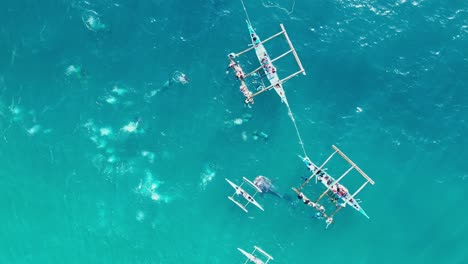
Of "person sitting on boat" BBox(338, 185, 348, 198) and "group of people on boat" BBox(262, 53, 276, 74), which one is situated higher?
"group of people on boat" BBox(262, 53, 276, 74)

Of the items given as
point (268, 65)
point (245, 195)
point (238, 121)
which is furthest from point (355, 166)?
point (268, 65)

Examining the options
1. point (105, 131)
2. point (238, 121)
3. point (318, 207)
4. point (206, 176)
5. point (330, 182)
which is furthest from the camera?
point (105, 131)

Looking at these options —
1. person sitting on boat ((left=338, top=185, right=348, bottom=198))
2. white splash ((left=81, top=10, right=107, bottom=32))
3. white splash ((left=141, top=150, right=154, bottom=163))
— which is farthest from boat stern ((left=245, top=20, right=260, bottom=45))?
person sitting on boat ((left=338, top=185, right=348, bottom=198))

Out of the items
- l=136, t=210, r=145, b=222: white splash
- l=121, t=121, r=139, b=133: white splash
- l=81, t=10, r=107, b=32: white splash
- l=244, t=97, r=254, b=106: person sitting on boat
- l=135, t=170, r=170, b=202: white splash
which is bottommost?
l=136, t=210, r=145, b=222: white splash

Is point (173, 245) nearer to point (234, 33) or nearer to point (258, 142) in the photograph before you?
→ point (258, 142)

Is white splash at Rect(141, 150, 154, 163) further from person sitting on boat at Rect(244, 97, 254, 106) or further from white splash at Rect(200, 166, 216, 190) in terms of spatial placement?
person sitting on boat at Rect(244, 97, 254, 106)

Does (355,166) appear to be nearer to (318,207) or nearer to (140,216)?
(318,207)

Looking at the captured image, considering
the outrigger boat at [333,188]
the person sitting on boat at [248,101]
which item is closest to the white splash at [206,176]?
the person sitting on boat at [248,101]

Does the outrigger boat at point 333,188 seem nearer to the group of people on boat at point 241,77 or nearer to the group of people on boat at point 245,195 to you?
the group of people on boat at point 245,195

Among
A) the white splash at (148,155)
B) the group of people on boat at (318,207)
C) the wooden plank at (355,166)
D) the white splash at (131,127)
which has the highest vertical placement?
the wooden plank at (355,166)
